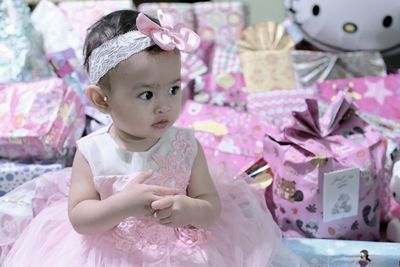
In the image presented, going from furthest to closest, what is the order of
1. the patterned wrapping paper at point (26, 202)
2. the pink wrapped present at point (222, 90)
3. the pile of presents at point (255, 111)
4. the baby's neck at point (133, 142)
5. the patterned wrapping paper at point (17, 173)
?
the pink wrapped present at point (222, 90) < the patterned wrapping paper at point (17, 173) < the pile of presents at point (255, 111) < the patterned wrapping paper at point (26, 202) < the baby's neck at point (133, 142)

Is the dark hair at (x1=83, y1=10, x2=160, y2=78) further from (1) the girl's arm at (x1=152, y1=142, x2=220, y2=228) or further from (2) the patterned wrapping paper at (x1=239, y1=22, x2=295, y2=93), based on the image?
(2) the patterned wrapping paper at (x1=239, y1=22, x2=295, y2=93)

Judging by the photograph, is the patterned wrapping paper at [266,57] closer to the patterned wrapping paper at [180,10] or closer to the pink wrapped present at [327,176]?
the patterned wrapping paper at [180,10]

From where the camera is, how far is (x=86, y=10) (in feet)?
5.67

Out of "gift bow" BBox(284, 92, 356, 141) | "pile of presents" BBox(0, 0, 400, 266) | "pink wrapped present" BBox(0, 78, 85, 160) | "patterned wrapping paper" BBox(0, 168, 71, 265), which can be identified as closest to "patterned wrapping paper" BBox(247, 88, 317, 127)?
"pile of presents" BBox(0, 0, 400, 266)

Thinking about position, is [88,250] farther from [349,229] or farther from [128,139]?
[349,229]

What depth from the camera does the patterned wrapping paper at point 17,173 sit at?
124cm

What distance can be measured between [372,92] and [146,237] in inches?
36.3

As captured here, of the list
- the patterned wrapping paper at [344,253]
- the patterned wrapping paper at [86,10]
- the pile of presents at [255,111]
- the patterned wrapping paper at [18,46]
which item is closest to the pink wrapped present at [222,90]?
the pile of presents at [255,111]

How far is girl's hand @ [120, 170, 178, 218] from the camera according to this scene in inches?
29.9

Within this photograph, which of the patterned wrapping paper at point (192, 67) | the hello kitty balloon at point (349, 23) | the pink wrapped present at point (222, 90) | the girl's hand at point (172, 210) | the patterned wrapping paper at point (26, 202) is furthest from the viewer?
the patterned wrapping paper at point (192, 67)

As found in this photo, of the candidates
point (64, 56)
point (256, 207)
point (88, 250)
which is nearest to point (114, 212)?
point (88, 250)

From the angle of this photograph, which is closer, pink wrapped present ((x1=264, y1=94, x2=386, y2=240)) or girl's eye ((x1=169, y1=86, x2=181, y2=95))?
girl's eye ((x1=169, y1=86, x2=181, y2=95))

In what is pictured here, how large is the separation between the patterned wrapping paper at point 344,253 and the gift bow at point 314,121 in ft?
0.78

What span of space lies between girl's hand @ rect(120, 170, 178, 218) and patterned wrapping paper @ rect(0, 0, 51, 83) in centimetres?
85
